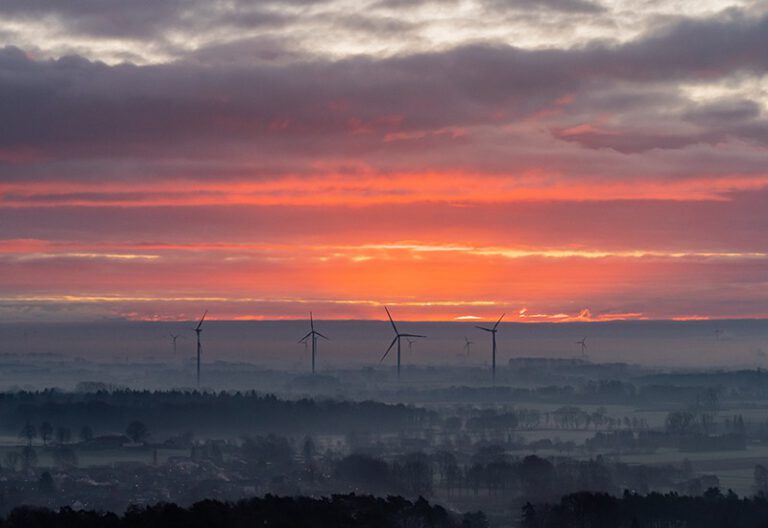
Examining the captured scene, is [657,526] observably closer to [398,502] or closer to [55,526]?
[398,502]

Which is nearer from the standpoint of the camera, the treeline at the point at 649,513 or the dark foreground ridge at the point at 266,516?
the dark foreground ridge at the point at 266,516

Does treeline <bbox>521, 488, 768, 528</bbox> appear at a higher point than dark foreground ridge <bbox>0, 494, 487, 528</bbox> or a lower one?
lower

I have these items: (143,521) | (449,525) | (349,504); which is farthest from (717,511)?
(143,521)

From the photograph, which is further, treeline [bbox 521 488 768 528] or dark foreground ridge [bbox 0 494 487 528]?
treeline [bbox 521 488 768 528]

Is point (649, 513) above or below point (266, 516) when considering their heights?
below
